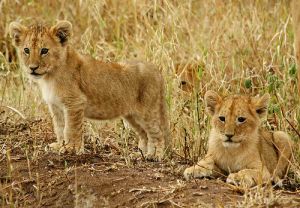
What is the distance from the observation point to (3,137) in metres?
7.03

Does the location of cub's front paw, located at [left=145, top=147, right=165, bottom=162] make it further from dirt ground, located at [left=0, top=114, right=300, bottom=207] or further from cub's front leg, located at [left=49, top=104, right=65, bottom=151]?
cub's front leg, located at [left=49, top=104, right=65, bottom=151]

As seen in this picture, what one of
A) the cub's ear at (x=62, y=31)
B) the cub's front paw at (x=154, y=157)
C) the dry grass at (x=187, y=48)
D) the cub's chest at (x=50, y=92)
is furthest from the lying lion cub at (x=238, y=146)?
the cub's ear at (x=62, y=31)

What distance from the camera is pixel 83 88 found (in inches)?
266

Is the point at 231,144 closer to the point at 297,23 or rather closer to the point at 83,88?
the point at 297,23

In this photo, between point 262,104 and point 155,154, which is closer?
point 262,104

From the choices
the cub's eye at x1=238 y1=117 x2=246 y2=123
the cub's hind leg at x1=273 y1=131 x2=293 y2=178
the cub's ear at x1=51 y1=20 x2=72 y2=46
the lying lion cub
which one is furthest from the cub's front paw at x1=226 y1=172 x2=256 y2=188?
the cub's ear at x1=51 y1=20 x2=72 y2=46

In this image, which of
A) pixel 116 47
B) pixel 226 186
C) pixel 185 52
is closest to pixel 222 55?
pixel 185 52

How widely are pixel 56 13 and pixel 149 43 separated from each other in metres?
2.49

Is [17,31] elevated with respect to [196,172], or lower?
elevated

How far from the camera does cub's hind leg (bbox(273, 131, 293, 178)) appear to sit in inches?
249

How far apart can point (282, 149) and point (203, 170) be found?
747 mm

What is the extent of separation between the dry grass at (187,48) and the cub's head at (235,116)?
0.19 metres

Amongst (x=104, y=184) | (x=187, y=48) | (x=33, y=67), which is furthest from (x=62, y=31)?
(x=187, y=48)

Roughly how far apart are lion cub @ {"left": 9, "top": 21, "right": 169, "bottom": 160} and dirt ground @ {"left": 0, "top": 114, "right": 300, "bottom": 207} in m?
0.23
